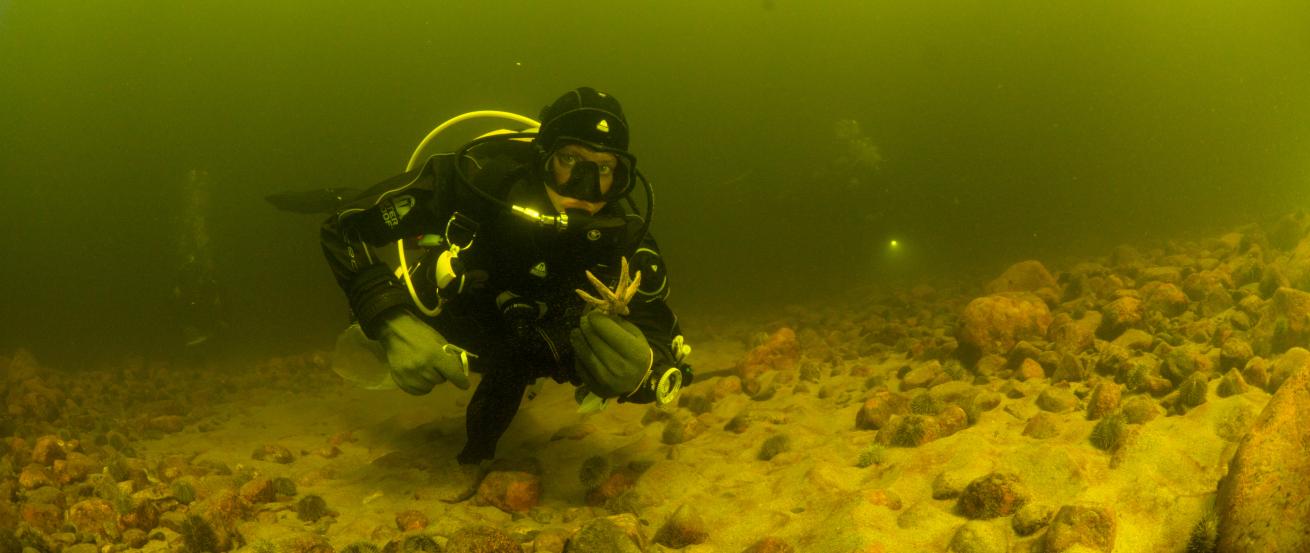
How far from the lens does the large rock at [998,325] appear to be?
5.34 m

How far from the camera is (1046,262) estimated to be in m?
13.6

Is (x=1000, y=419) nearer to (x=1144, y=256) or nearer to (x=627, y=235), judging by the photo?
(x=627, y=235)

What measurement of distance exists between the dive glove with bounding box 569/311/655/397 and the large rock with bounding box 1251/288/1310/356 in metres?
3.72

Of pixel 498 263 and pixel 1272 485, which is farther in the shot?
pixel 498 263

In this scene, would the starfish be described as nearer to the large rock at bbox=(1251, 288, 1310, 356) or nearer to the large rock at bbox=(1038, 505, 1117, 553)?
the large rock at bbox=(1038, 505, 1117, 553)

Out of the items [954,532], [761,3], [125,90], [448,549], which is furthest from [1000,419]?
[125,90]

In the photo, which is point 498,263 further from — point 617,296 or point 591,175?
point 617,296

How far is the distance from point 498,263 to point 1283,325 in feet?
15.4

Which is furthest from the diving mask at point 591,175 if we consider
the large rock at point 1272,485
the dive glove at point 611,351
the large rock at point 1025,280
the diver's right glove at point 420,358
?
the large rock at point 1025,280

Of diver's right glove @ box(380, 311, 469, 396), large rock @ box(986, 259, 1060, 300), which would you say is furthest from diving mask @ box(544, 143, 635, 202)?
large rock @ box(986, 259, 1060, 300)

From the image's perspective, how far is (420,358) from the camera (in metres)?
3.21

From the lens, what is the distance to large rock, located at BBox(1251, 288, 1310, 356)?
3887mm

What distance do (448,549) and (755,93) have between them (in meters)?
105

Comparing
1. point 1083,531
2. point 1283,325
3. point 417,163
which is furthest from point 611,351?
point 1283,325
